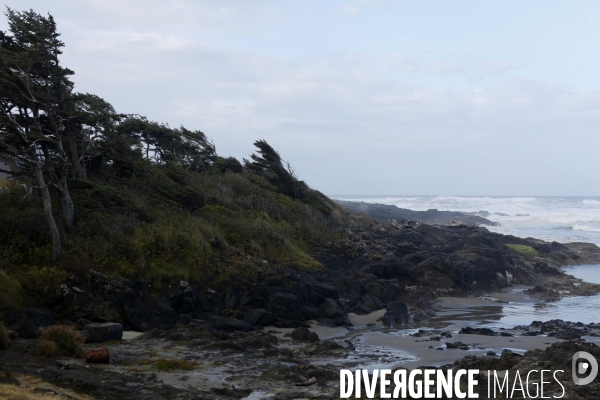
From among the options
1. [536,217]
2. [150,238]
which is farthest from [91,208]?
[536,217]

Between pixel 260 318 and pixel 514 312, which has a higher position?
pixel 260 318

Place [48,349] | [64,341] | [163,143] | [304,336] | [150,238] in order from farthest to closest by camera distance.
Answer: [163,143] → [150,238] → [304,336] → [64,341] → [48,349]

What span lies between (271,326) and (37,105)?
27.2 feet

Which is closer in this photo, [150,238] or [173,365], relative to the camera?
[173,365]

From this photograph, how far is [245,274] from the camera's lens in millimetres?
14812

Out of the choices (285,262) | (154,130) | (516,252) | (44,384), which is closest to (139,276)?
(285,262)

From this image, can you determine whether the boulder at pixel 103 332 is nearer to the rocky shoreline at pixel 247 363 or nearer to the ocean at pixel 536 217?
the rocky shoreline at pixel 247 363

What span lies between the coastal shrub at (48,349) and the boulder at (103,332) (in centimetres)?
Result: 177

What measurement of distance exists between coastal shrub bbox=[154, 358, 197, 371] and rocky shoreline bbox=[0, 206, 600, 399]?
45mm

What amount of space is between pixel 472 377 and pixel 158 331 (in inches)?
245

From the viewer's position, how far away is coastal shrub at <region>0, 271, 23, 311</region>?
11.5 metres

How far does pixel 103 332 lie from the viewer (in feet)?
35.4

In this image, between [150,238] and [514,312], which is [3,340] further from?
[514,312]

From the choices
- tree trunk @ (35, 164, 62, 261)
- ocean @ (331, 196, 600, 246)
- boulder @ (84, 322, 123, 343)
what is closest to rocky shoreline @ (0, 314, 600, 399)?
boulder @ (84, 322, 123, 343)
